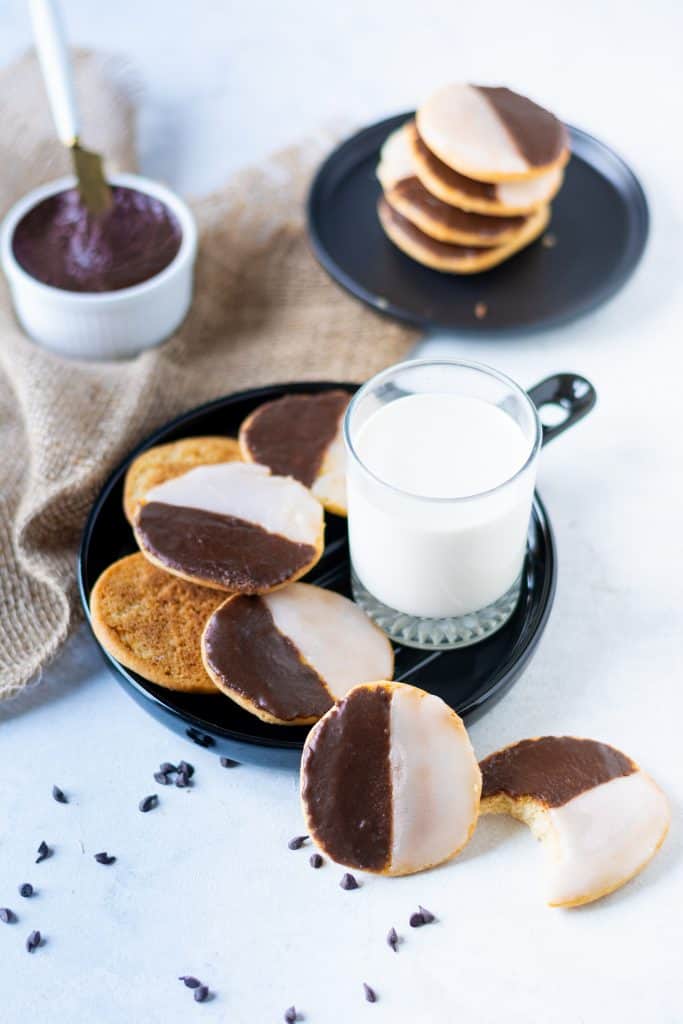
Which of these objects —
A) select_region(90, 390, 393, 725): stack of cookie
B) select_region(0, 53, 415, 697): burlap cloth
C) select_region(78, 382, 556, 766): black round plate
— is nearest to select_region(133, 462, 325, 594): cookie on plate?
select_region(90, 390, 393, 725): stack of cookie

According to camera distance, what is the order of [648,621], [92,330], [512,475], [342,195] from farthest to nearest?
[342,195], [92,330], [648,621], [512,475]

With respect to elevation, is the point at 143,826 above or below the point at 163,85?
below

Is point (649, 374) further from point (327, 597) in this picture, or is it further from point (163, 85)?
point (163, 85)

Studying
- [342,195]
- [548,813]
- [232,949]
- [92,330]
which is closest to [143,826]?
→ [232,949]

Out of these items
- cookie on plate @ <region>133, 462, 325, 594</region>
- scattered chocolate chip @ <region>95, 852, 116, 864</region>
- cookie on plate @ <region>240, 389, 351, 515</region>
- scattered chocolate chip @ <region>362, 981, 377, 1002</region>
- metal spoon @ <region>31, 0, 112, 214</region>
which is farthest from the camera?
metal spoon @ <region>31, 0, 112, 214</region>

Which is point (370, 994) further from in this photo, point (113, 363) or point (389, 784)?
point (113, 363)

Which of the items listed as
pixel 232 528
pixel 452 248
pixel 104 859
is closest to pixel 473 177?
pixel 452 248

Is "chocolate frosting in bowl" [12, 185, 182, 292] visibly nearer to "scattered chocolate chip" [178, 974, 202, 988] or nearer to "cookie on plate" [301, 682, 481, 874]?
"cookie on plate" [301, 682, 481, 874]
